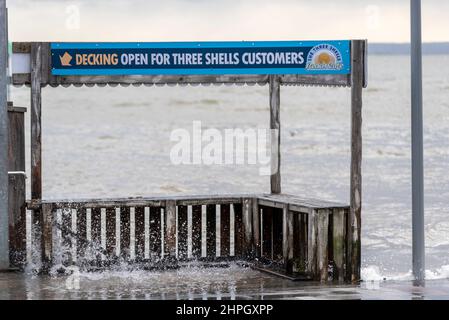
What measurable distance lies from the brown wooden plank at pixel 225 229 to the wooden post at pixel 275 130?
87 cm

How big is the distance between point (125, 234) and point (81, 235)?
21.7 inches

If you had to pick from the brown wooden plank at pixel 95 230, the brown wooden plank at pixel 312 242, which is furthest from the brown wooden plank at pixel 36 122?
the brown wooden plank at pixel 312 242

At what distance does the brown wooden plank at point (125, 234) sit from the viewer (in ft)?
50.5

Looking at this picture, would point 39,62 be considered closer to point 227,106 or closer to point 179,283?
point 179,283

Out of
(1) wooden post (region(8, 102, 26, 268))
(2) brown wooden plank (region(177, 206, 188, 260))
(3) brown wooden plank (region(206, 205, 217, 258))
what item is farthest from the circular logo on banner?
(1) wooden post (region(8, 102, 26, 268))

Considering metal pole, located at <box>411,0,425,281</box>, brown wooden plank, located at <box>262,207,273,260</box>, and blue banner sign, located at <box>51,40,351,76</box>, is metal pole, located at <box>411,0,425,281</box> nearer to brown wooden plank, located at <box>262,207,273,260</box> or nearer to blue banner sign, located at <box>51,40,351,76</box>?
blue banner sign, located at <box>51,40,351,76</box>

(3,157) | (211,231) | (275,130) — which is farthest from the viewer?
(275,130)

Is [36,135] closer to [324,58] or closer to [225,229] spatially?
[225,229]

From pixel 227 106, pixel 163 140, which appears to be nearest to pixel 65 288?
pixel 163 140

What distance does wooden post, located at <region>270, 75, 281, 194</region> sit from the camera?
53.2 ft

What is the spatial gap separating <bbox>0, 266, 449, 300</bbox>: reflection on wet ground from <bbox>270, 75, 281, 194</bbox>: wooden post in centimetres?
160

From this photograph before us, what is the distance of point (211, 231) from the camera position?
619 inches

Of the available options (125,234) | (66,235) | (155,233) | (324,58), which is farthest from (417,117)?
(66,235)
